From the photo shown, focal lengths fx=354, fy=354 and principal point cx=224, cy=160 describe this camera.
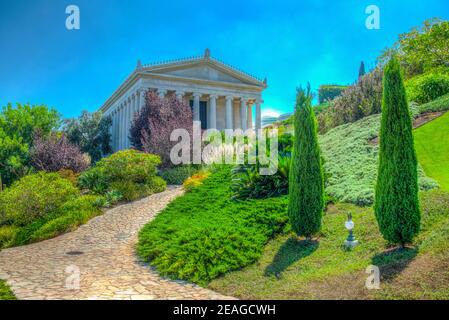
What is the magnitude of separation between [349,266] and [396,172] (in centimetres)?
191

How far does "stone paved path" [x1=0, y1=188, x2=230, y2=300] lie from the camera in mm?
5887

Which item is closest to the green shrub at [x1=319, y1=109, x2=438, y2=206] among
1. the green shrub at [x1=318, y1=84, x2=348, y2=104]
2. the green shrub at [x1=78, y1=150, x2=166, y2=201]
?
the green shrub at [x1=78, y1=150, x2=166, y2=201]

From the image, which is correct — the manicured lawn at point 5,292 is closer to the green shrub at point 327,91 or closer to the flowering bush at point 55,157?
the flowering bush at point 55,157

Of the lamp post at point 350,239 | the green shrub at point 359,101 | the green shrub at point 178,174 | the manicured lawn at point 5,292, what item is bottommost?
the manicured lawn at point 5,292

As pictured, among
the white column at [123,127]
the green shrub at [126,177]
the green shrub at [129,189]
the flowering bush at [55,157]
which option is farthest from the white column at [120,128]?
the green shrub at [129,189]

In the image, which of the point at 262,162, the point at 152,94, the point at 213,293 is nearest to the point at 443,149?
→ the point at 262,162

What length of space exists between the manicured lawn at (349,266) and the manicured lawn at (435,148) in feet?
7.26

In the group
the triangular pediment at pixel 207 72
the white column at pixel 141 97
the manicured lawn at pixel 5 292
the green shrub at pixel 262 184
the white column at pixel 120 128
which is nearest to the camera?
the manicured lawn at pixel 5 292

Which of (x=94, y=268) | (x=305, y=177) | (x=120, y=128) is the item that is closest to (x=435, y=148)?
(x=305, y=177)

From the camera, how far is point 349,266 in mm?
6137

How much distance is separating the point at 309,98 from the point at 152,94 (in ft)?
64.4

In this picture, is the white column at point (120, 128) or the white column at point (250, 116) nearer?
the white column at point (120, 128)

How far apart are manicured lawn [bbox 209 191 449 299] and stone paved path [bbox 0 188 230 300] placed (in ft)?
2.93

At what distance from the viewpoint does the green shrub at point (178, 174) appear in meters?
17.4
